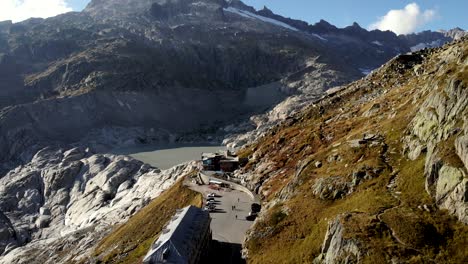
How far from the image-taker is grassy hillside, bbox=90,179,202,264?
54531mm

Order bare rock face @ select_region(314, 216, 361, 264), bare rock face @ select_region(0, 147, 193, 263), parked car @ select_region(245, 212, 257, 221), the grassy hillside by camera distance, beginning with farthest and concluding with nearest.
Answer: bare rock face @ select_region(0, 147, 193, 263) < the grassy hillside < parked car @ select_region(245, 212, 257, 221) < bare rock face @ select_region(314, 216, 361, 264)

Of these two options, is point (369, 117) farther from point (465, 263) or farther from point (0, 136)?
point (0, 136)

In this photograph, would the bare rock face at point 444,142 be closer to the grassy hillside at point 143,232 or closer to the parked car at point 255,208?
the parked car at point 255,208

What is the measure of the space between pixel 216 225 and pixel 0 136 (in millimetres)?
168361

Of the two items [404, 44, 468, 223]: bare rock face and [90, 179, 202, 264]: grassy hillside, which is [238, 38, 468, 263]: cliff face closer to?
[404, 44, 468, 223]: bare rock face

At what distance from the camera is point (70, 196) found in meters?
128

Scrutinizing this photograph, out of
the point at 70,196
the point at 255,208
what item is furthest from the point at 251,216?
the point at 70,196

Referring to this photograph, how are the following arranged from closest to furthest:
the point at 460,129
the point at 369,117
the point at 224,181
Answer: the point at 460,129 < the point at 369,117 < the point at 224,181

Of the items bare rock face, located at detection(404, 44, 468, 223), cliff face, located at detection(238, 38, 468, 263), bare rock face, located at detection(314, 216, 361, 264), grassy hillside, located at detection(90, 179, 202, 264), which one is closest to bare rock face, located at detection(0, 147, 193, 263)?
grassy hillside, located at detection(90, 179, 202, 264)

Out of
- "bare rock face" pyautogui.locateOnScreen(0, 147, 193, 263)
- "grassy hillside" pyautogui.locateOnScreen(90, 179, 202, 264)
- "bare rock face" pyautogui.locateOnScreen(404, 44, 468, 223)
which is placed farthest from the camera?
"bare rock face" pyautogui.locateOnScreen(0, 147, 193, 263)

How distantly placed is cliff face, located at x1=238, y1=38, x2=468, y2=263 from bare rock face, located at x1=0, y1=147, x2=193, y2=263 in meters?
43.9

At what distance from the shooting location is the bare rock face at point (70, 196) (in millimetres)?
97500

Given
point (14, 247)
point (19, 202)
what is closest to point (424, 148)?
point (14, 247)

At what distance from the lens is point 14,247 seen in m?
102
